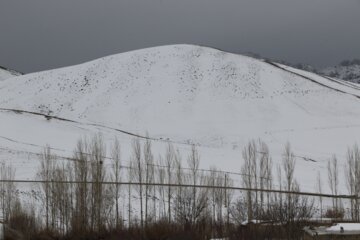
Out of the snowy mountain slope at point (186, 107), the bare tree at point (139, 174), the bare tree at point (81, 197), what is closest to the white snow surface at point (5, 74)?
the snowy mountain slope at point (186, 107)

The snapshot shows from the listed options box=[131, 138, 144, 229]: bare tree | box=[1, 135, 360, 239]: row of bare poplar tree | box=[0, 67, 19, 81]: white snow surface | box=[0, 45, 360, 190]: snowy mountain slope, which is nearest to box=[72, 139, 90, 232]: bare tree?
box=[1, 135, 360, 239]: row of bare poplar tree

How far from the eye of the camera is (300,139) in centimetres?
6144

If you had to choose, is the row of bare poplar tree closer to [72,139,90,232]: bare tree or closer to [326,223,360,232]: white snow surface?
[72,139,90,232]: bare tree

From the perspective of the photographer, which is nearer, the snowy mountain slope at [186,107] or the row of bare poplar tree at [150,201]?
the row of bare poplar tree at [150,201]

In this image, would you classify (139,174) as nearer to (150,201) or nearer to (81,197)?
(150,201)

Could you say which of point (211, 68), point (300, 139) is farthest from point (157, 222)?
point (211, 68)

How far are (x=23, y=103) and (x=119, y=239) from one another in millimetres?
48109

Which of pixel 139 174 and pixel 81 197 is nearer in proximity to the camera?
pixel 81 197

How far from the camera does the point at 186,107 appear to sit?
2852 inches

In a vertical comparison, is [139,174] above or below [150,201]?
above

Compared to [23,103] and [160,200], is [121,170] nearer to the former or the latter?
[160,200]

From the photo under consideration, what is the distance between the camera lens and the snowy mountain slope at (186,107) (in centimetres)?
5647

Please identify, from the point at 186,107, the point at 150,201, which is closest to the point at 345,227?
the point at 150,201

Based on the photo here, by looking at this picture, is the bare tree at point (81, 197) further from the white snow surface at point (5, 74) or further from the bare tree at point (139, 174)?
the white snow surface at point (5, 74)
